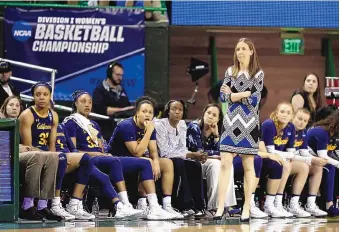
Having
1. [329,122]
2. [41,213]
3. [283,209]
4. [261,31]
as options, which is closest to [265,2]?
[261,31]

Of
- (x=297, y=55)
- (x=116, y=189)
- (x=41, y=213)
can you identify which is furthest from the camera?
(x=297, y=55)

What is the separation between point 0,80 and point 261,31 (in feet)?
16.1

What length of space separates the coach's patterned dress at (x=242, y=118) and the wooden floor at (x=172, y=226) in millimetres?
709

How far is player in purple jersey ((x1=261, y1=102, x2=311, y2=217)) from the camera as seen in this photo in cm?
1008

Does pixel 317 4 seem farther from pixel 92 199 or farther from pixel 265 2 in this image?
pixel 92 199

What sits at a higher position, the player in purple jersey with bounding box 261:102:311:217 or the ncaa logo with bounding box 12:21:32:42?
the ncaa logo with bounding box 12:21:32:42

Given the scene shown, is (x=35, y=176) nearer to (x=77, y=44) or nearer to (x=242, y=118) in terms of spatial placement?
(x=242, y=118)

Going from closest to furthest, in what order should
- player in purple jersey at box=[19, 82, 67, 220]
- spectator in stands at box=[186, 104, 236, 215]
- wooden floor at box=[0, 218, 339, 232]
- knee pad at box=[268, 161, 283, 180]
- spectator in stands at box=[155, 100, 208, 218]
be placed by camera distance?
wooden floor at box=[0, 218, 339, 232] < player in purple jersey at box=[19, 82, 67, 220] < spectator in stands at box=[155, 100, 208, 218] < spectator in stands at box=[186, 104, 236, 215] < knee pad at box=[268, 161, 283, 180]

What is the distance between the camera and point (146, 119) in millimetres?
9438

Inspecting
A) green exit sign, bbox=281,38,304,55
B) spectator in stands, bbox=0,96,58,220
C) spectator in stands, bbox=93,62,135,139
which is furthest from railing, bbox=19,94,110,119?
green exit sign, bbox=281,38,304,55

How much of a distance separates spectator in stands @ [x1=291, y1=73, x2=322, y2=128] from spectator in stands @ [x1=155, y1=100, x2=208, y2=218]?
1.67 metres

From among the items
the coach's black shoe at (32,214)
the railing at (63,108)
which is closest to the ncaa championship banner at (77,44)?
the railing at (63,108)

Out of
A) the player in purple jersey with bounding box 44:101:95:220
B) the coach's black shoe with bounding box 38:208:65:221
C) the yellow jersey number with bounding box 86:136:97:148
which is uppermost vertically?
the yellow jersey number with bounding box 86:136:97:148

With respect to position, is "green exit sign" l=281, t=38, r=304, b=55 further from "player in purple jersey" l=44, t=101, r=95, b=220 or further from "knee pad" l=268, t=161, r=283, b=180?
"player in purple jersey" l=44, t=101, r=95, b=220
